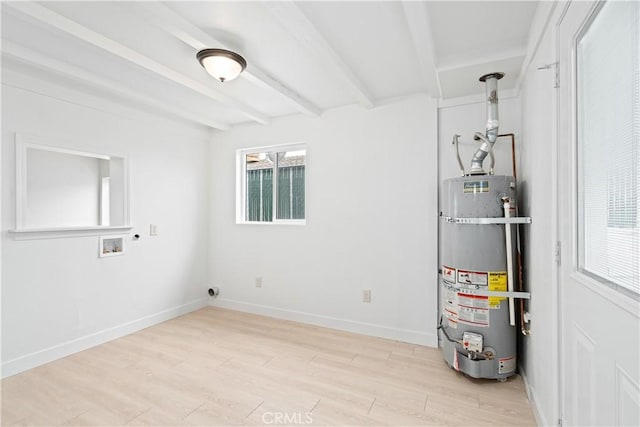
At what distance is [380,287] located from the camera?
3.13m

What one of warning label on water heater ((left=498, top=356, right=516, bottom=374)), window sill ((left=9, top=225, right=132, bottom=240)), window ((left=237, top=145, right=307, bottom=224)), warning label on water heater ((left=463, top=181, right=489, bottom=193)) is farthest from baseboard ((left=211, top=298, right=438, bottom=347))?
window sill ((left=9, top=225, right=132, bottom=240))

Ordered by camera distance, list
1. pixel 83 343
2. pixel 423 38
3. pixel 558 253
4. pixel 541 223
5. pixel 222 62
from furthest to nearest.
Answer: pixel 83 343
pixel 222 62
pixel 423 38
pixel 541 223
pixel 558 253

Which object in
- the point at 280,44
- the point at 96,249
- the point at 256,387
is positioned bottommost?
the point at 256,387

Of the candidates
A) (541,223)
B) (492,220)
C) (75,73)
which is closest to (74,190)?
(75,73)

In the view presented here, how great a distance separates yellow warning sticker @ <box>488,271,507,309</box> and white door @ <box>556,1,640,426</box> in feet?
2.39

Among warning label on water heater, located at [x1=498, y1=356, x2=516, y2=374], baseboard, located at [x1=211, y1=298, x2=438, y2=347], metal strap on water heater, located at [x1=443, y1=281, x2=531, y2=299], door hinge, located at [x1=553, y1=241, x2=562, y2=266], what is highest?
door hinge, located at [x1=553, y1=241, x2=562, y2=266]

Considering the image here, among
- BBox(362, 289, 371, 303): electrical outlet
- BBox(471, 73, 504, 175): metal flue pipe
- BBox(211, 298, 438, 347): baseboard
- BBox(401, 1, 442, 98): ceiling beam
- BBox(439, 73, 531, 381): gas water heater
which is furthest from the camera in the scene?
BBox(362, 289, 371, 303): electrical outlet

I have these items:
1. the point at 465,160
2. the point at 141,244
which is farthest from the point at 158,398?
the point at 465,160

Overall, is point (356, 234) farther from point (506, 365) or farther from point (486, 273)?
point (506, 365)

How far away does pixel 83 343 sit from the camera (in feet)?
9.22

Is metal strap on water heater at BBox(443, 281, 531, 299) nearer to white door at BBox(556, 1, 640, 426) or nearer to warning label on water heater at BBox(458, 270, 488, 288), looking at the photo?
warning label on water heater at BBox(458, 270, 488, 288)

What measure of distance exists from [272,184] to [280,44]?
199 cm

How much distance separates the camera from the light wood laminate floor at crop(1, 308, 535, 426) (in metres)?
1.86

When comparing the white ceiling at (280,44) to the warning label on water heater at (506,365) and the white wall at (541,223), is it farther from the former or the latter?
the warning label on water heater at (506,365)
